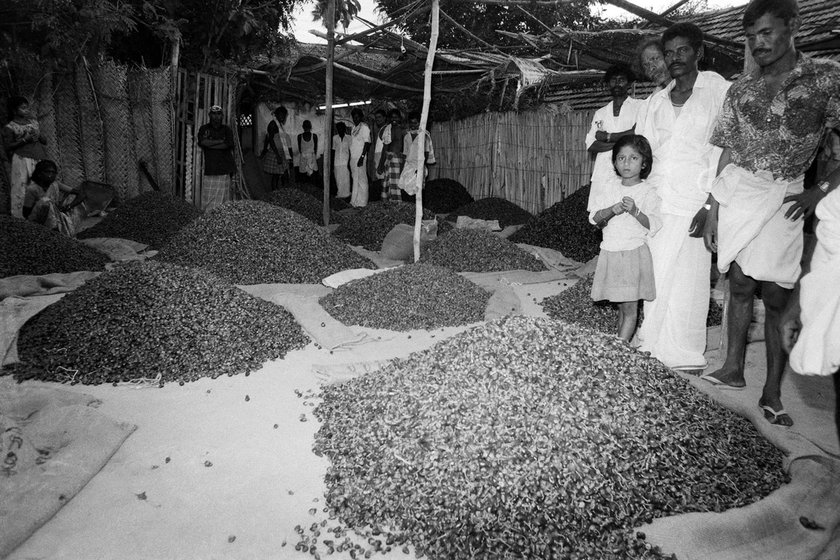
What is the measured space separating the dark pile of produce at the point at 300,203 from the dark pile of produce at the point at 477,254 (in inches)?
97.9

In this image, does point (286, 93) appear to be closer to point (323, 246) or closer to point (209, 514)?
point (323, 246)

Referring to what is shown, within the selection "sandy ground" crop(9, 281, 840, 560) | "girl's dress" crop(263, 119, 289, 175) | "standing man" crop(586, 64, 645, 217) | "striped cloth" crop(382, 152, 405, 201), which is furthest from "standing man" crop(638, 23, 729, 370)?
"girl's dress" crop(263, 119, 289, 175)

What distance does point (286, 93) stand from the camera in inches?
401

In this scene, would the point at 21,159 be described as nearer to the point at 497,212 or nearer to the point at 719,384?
the point at 497,212

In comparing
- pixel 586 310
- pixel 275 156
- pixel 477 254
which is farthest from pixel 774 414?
pixel 275 156

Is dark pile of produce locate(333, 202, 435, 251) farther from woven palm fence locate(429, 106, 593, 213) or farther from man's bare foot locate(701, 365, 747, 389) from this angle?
man's bare foot locate(701, 365, 747, 389)

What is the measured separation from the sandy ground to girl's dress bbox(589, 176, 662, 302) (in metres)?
0.63

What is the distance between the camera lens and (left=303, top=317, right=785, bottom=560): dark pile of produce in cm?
185

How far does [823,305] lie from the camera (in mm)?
1666

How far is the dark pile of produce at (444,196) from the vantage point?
1029 cm

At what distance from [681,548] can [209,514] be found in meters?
1.44

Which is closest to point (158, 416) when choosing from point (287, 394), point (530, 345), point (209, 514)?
point (287, 394)

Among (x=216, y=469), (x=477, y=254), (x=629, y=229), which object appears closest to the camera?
(x=216, y=469)

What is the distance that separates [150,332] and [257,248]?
1844mm
